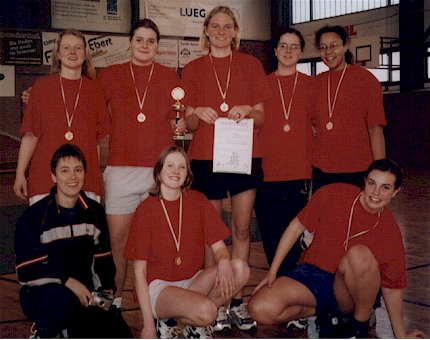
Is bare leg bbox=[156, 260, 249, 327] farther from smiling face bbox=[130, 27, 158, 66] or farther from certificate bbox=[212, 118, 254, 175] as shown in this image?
smiling face bbox=[130, 27, 158, 66]

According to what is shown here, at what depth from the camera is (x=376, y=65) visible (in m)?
14.0

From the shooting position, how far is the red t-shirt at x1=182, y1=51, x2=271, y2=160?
3156 millimetres

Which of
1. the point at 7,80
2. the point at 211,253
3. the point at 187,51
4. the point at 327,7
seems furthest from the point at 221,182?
the point at 327,7

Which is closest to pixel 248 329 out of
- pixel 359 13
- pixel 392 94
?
pixel 392 94

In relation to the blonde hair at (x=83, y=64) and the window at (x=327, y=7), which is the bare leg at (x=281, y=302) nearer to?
the blonde hair at (x=83, y=64)

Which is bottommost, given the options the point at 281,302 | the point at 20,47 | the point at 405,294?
the point at 405,294

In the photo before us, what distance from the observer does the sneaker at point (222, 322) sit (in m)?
3.04

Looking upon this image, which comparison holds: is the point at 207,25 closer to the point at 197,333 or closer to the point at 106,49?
the point at 197,333

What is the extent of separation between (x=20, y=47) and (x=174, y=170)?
11.3 metres

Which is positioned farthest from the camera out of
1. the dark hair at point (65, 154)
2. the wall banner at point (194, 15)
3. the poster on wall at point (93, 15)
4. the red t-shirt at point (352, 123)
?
the wall banner at point (194, 15)

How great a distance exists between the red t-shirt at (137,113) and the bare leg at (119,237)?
0.28 metres

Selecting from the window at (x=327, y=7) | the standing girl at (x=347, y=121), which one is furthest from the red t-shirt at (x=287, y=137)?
the window at (x=327, y=7)

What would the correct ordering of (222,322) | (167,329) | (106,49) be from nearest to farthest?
1. (167,329)
2. (222,322)
3. (106,49)

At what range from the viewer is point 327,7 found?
15.9 metres
